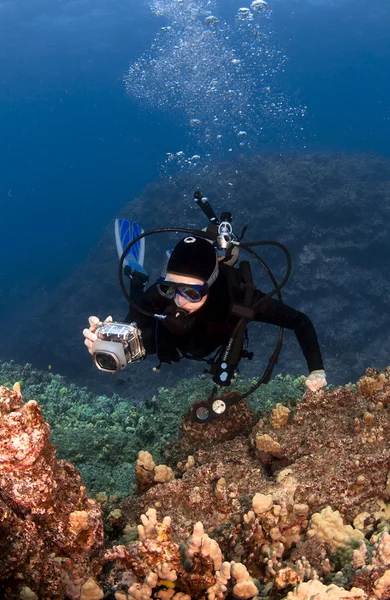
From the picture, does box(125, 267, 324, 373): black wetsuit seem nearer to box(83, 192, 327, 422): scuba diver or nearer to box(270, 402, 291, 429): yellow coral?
box(83, 192, 327, 422): scuba diver

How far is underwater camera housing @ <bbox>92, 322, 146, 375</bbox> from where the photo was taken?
3422mm

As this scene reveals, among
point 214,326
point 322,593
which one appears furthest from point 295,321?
point 322,593

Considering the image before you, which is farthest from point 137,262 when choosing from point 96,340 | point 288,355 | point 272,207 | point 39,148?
point 39,148

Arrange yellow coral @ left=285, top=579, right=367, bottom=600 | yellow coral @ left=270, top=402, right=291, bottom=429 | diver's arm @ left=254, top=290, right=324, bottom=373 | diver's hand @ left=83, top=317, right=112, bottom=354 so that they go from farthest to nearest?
1. diver's arm @ left=254, top=290, right=324, bottom=373
2. yellow coral @ left=270, top=402, right=291, bottom=429
3. diver's hand @ left=83, top=317, right=112, bottom=354
4. yellow coral @ left=285, top=579, right=367, bottom=600

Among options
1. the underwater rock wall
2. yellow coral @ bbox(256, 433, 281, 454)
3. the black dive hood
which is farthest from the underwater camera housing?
the underwater rock wall

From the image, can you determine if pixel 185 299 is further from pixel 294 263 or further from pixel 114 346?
pixel 294 263

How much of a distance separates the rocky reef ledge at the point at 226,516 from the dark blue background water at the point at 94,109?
86.6 ft

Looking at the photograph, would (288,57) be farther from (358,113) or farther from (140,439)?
(140,439)

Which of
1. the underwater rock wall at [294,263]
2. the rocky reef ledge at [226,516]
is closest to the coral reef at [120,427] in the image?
the rocky reef ledge at [226,516]

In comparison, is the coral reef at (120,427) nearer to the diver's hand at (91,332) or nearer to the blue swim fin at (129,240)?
the diver's hand at (91,332)

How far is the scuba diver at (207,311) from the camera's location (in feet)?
13.1

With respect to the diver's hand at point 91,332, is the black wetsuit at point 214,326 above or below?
below

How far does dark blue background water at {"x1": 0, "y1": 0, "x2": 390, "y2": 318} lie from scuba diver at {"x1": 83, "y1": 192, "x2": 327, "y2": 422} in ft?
82.4

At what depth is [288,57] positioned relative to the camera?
5397cm
